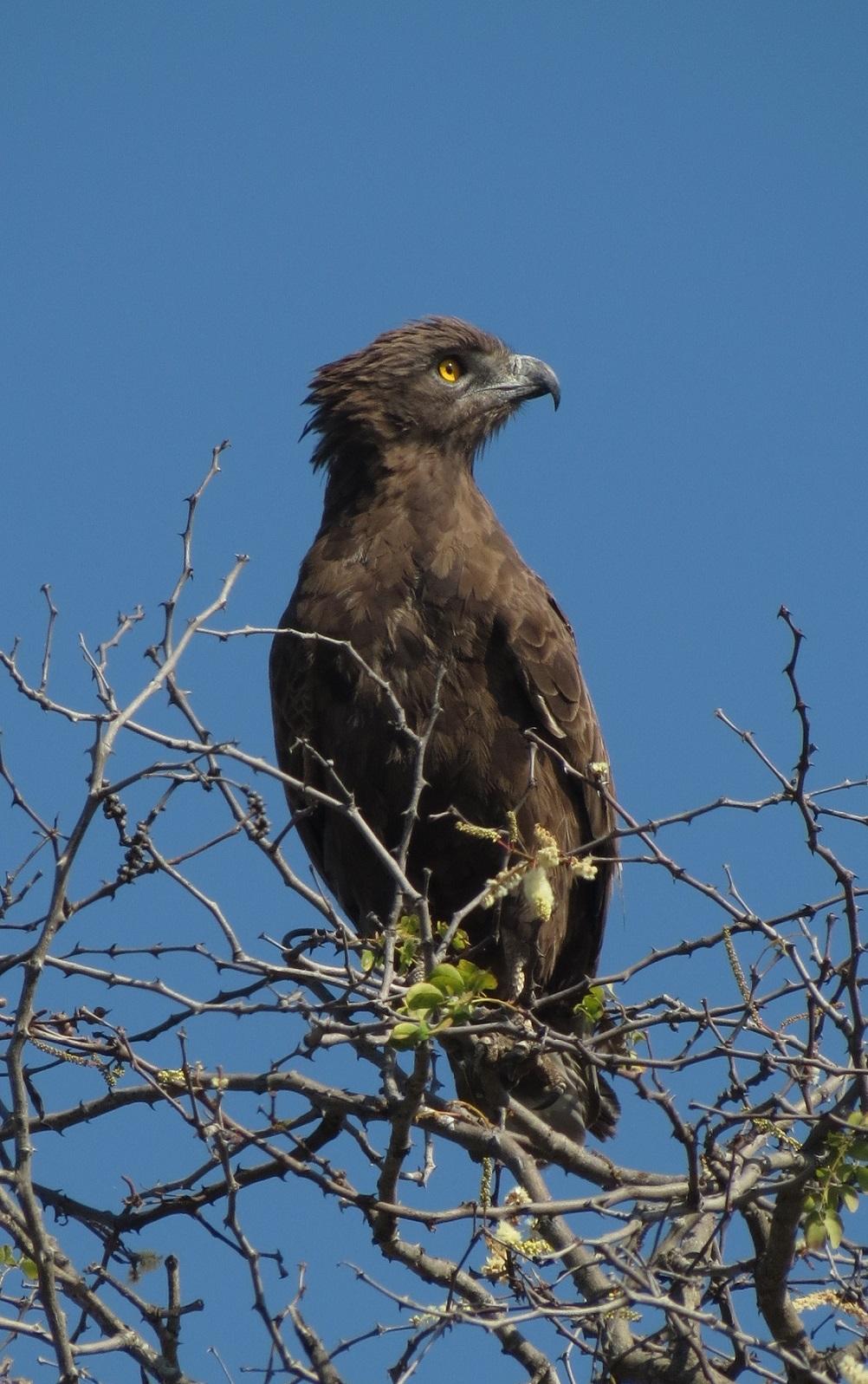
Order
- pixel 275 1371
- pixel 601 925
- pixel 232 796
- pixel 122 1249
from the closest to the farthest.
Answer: pixel 275 1371 → pixel 232 796 → pixel 122 1249 → pixel 601 925

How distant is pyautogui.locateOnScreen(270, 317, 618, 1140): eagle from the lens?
6.43 metres

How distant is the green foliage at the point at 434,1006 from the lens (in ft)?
13.4

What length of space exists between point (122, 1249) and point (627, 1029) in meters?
1.57

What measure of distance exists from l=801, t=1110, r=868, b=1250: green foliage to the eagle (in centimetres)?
191

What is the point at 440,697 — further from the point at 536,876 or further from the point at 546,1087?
the point at 536,876

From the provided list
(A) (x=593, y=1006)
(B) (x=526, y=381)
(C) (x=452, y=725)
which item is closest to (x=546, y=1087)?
(C) (x=452, y=725)

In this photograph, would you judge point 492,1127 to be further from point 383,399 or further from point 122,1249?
point 383,399

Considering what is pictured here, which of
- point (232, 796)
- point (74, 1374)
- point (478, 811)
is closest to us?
point (74, 1374)

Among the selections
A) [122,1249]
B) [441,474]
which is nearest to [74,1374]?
[122,1249]

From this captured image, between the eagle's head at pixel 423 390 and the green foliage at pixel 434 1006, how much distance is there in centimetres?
364

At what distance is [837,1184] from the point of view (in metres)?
4.05

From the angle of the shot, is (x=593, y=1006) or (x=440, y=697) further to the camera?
(x=440, y=697)

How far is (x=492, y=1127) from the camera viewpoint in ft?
16.5

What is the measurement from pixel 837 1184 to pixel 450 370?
4.56m
